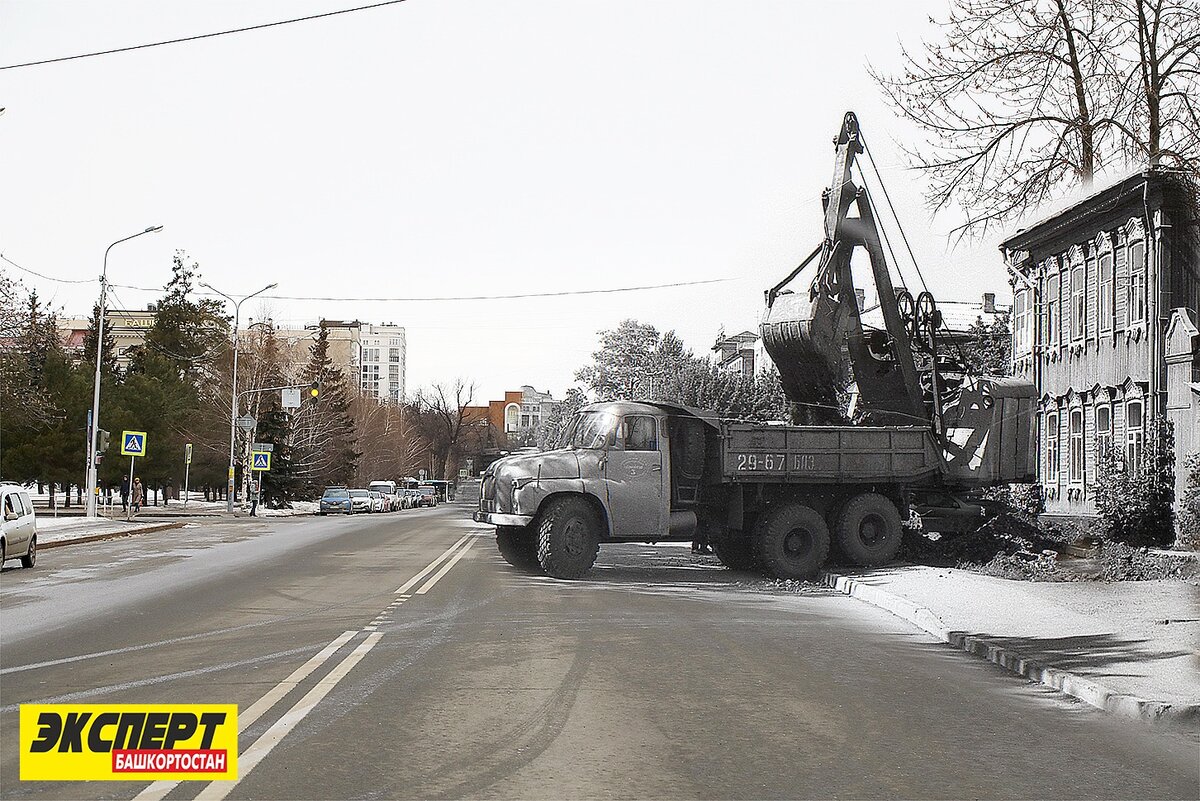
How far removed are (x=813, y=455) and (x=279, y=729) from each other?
1472 cm

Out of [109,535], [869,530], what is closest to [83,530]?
[109,535]

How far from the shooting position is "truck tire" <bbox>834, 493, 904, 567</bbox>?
70.3 feet

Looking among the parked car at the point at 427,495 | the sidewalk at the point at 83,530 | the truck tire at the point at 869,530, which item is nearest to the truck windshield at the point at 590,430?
the truck tire at the point at 869,530

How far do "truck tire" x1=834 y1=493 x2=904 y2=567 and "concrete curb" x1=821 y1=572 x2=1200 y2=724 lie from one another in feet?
15.8

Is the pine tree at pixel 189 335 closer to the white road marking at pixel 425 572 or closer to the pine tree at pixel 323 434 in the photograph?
the pine tree at pixel 323 434

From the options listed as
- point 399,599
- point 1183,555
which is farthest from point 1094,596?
point 399,599

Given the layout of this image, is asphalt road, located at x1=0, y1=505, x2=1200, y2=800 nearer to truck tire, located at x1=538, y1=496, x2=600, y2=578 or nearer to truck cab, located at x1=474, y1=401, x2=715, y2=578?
truck tire, located at x1=538, y1=496, x2=600, y2=578

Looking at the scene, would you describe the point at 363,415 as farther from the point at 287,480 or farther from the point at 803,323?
the point at 803,323

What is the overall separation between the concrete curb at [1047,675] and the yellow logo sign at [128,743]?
6150 mm

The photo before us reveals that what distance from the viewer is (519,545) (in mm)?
22500

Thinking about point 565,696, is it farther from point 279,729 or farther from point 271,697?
point 279,729

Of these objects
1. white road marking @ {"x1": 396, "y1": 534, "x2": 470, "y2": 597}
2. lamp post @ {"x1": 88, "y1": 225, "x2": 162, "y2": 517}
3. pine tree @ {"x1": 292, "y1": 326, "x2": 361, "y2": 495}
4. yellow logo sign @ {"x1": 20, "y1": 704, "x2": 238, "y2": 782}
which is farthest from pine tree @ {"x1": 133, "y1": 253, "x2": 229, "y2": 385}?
yellow logo sign @ {"x1": 20, "y1": 704, "x2": 238, "y2": 782}

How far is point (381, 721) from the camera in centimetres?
805

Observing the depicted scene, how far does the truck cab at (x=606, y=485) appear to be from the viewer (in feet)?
66.4
